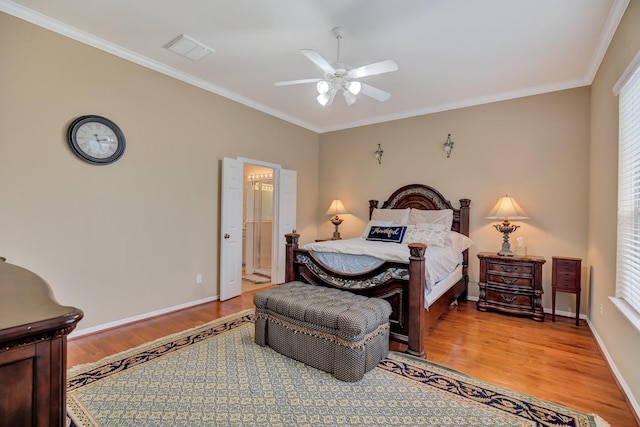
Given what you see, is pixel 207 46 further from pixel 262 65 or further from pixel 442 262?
pixel 442 262

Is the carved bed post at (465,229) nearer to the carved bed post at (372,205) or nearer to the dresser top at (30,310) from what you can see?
the carved bed post at (372,205)

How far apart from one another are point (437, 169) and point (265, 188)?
11.5 feet

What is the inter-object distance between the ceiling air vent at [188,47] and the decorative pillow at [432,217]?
3288 mm

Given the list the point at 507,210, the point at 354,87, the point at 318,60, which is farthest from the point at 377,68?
the point at 507,210

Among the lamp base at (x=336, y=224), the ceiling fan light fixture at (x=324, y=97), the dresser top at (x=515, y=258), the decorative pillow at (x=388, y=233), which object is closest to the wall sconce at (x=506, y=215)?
the dresser top at (x=515, y=258)

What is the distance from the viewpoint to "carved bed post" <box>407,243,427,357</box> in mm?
2602

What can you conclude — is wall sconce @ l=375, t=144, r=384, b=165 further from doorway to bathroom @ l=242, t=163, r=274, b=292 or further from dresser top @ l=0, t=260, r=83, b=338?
dresser top @ l=0, t=260, r=83, b=338

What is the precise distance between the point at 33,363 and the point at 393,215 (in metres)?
4.39

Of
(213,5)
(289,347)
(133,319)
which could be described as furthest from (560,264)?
(133,319)

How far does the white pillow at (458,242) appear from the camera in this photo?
382cm

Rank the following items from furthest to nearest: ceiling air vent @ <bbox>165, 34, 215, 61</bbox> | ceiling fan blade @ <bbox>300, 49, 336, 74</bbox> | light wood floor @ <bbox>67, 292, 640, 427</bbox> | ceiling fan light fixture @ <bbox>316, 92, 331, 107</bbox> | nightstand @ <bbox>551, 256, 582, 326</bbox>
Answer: nightstand @ <bbox>551, 256, 582, 326</bbox> < ceiling air vent @ <bbox>165, 34, 215, 61</bbox> < ceiling fan light fixture @ <bbox>316, 92, 331, 107</bbox> < ceiling fan blade @ <bbox>300, 49, 336, 74</bbox> < light wood floor @ <bbox>67, 292, 640, 427</bbox>

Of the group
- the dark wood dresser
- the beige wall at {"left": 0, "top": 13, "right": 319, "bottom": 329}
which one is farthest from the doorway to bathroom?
the dark wood dresser

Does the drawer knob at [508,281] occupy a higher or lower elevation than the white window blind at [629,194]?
lower

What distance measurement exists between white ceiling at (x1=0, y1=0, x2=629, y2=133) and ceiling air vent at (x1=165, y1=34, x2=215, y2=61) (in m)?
0.06
